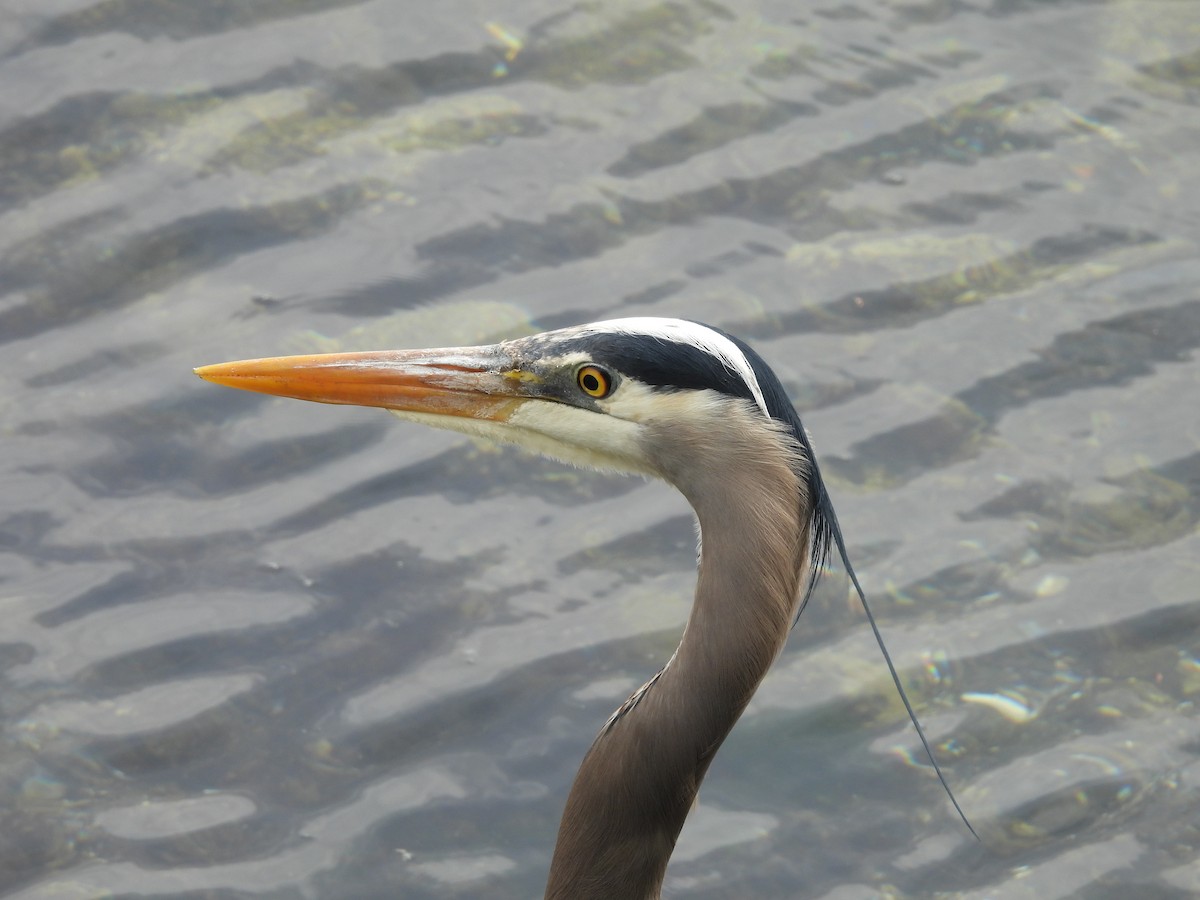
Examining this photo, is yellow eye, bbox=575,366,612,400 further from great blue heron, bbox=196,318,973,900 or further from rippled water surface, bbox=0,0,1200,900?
rippled water surface, bbox=0,0,1200,900

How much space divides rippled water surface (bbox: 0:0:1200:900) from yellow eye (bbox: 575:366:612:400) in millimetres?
1527

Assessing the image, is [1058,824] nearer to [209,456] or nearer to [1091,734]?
[1091,734]

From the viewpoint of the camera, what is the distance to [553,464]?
506 cm

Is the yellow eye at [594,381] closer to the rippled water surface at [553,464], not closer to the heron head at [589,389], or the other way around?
the heron head at [589,389]

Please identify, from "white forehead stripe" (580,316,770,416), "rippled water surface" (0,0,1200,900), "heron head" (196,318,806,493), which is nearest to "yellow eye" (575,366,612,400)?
"heron head" (196,318,806,493)

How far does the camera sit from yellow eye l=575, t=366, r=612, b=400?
3078 mm

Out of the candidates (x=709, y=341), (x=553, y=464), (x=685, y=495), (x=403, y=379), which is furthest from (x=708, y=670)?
(x=553, y=464)

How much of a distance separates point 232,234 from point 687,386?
317 centimetres

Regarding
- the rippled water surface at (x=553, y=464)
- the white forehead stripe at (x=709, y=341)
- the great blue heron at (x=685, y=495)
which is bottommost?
the rippled water surface at (x=553, y=464)

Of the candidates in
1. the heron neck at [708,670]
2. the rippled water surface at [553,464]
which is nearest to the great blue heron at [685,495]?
the heron neck at [708,670]

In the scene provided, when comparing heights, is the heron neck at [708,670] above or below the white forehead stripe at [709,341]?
below

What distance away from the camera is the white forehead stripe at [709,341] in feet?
9.63

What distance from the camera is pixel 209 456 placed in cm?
493

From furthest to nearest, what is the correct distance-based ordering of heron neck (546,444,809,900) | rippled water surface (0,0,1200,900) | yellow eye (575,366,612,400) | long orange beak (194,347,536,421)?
rippled water surface (0,0,1200,900), long orange beak (194,347,536,421), yellow eye (575,366,612,400), heron neck (546,444,809,900)
